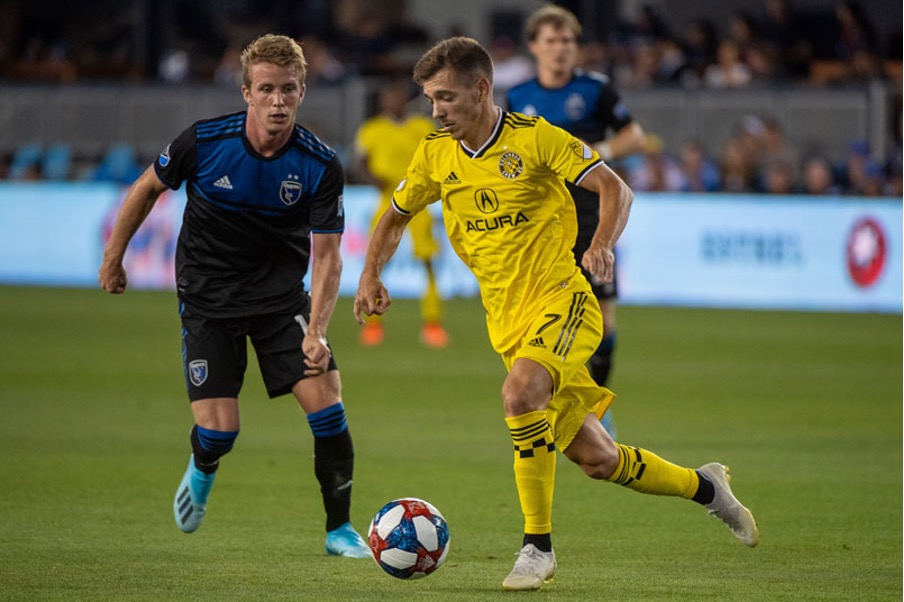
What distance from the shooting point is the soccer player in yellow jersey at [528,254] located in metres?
6.30

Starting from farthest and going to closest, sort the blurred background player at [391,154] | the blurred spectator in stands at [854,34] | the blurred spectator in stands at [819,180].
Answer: the blurred spectator in stands at [854,34] → the blurred spectator in stands at [819,180] → the blurred background player at [391,154]

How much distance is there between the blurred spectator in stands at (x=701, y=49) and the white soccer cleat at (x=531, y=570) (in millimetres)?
18477

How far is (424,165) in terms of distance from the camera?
6.66 meters

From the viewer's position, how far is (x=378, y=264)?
6691 millimetres

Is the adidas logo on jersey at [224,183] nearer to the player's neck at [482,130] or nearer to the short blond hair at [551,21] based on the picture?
the player's neck at [482,130]

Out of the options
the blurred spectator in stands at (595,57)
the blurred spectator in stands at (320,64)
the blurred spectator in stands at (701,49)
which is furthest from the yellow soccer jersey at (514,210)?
the blurred spectator in stands at (320,64)

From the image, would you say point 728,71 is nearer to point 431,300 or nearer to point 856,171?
point 856,171

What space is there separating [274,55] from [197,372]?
4.56 feet

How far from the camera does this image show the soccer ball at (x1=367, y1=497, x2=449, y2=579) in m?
6.12

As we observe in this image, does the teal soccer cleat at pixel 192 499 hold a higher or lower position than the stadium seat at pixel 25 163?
higher

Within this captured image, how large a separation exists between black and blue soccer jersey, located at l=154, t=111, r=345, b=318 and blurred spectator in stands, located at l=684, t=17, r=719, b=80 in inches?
695

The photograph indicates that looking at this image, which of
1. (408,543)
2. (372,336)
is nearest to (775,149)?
(372,336)

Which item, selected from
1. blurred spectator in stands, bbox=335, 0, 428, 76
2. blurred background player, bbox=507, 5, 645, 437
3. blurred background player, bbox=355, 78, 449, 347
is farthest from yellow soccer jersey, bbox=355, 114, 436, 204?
blurred spectator in stands, bbox=335, 0, 428, 76

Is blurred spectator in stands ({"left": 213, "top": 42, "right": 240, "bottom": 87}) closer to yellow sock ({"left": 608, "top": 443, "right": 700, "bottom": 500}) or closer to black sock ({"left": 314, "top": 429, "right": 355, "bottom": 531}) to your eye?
black sock ({"left": 314, "top": 429, "right": 355, "bottom": 531})
